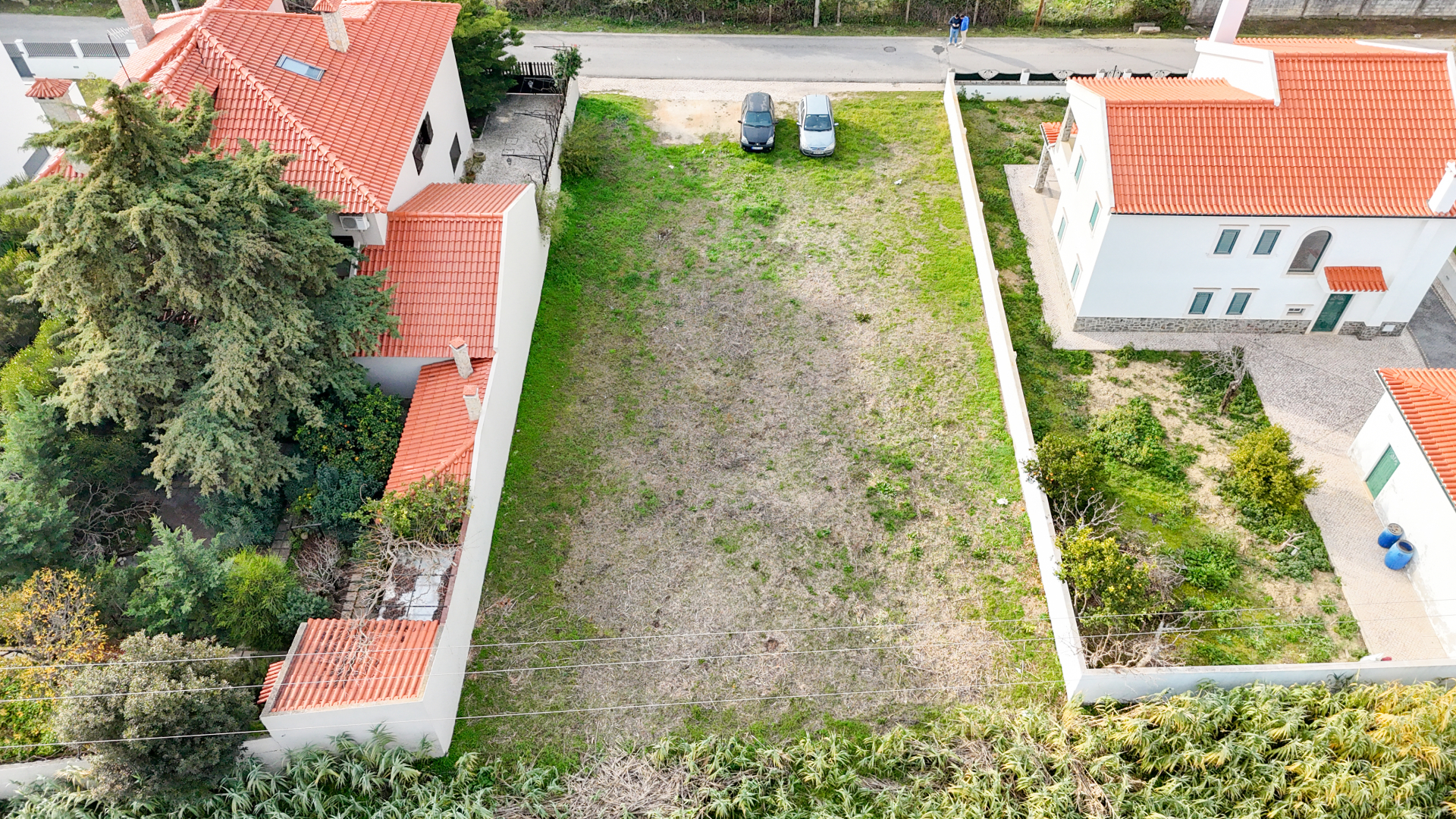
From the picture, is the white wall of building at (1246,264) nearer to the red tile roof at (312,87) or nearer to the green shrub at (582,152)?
the green shrub at (582,152)

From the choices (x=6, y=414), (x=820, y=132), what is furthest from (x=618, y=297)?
(x=6, y=414)

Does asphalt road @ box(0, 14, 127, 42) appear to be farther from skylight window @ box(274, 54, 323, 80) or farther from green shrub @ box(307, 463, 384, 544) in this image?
green shrub @ box(307, 463, 384, 544)

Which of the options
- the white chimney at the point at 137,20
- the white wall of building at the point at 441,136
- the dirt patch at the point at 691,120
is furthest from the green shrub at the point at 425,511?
the dirt patch at the point at 691,120

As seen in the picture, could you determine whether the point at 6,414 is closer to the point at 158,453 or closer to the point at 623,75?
the point at 158,453

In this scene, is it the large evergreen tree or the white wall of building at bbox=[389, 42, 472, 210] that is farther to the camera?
the white wall of building at bbox=[389, 42, 472, 210]

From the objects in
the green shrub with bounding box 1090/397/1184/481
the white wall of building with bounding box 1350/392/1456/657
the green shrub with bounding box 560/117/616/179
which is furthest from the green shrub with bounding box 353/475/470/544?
the white wall of building with bounding box 1350/392/1456/657

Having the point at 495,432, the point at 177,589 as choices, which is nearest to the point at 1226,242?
the point at 495,432
